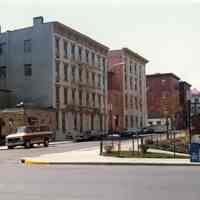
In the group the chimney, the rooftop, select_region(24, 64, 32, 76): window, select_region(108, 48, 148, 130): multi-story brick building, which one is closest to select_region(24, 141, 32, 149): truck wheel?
select_region(24, 64, 32, 76): window

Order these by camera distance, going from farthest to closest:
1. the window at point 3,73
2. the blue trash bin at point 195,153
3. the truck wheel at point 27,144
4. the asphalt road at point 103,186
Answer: the window at point 3,73, the truck wheel at point 27,144, the blue trash bin at point 195,153, the asphalt road at point 103,186

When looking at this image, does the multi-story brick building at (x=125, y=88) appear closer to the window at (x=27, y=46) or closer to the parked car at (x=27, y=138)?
the window at (x=27, y=46)

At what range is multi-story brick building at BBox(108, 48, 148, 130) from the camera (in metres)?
89.2

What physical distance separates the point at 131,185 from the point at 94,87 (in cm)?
6339

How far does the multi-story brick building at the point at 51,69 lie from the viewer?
6406 centimetres

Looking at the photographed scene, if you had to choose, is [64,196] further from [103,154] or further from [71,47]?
[71,47]

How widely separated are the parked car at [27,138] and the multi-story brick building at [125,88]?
38.4 meters

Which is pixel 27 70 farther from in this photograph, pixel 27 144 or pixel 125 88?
pixel 125 88

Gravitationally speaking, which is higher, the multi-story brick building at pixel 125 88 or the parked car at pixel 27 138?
the multi-story brick building at pixel 125 88

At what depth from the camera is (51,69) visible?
208 feet

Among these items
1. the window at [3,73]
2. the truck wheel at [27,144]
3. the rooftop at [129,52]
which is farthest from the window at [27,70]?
the rooftop at [129,52]

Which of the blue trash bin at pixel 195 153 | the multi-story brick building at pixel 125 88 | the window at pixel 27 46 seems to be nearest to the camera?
the blue trash bin at pixel 195 153

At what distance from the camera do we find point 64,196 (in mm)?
12039

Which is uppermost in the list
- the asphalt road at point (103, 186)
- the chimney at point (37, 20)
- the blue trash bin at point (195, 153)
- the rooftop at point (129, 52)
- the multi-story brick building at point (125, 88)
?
the chimney at point (37, 20)
